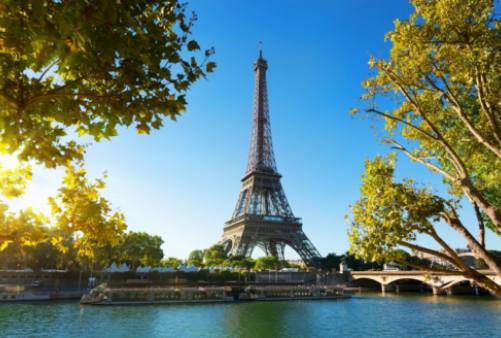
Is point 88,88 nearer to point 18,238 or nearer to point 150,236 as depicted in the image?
point 18,238

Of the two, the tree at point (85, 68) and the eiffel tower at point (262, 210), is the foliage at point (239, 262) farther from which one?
the tree at point (85, 68)

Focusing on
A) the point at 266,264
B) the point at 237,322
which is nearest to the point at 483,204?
the point at 237,322

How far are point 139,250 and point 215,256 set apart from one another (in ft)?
61.6

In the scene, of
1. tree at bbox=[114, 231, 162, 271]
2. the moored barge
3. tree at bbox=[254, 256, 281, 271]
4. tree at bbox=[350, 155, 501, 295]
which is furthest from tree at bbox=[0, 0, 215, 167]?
tree at bbox=[254, 256, 281, 271]

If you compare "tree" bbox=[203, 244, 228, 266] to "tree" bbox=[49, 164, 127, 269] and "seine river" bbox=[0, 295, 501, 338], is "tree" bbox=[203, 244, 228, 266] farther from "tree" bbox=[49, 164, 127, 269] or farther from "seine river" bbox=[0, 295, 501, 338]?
"tree" bbox=[49, 164, 127, 269]

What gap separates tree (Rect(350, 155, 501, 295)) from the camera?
6.21 meters

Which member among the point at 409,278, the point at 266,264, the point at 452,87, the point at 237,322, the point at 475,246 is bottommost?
the point at 237,322

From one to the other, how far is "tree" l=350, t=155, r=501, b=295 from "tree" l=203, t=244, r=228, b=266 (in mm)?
67967

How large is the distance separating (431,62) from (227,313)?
110ft

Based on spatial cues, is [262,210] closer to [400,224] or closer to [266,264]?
[266,264]

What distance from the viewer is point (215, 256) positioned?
248 feet

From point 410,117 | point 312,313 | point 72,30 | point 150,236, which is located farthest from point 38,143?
point 150,236

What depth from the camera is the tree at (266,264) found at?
70.6m

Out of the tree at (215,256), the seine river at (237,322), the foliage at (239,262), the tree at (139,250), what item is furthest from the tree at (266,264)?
the seine river at (237,322)
